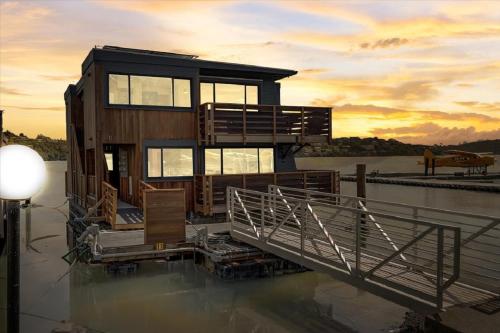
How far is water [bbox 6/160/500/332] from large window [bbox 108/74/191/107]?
7740 mm

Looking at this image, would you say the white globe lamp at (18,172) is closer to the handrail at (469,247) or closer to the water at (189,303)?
the handrail at (469,247)

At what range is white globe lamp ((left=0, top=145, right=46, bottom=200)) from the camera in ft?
14.7

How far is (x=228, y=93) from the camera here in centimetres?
2459

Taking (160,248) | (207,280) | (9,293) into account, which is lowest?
(207,280)

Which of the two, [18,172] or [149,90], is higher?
[149,90]

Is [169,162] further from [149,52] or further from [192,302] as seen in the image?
[192,302]

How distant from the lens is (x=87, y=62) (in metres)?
21.7

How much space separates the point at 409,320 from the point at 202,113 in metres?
14.5

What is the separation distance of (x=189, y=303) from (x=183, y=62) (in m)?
12.2

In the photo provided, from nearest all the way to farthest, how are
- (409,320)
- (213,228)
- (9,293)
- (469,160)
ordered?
(9,293)
(409,320)
(213,228)
(469,160)

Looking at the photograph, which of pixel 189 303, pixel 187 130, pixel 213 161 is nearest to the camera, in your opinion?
pixel 189 303

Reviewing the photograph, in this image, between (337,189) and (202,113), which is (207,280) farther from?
(337,189)

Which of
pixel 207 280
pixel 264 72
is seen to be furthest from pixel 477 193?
pixel 207 280

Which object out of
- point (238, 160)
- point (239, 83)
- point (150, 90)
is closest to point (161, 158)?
point (150, 90)
